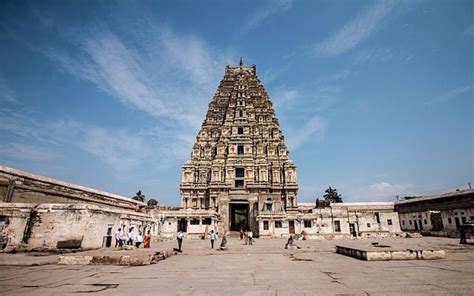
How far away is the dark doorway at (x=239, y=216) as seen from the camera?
39.5 metres

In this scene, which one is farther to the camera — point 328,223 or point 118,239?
point 328,223

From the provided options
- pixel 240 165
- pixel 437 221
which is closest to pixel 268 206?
pixel 240 165

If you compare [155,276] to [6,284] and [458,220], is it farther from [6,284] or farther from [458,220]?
[458,220]

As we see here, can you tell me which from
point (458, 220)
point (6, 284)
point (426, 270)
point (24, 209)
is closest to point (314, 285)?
point (426, 270)

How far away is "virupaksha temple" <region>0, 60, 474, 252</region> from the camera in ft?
49.1

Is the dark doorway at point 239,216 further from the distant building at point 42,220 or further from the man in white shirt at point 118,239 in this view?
the distant building at point 42,220

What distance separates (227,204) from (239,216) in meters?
21.8

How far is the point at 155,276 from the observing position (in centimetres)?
766

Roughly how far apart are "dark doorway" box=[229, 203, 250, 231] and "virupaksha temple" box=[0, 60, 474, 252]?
12.0 inches

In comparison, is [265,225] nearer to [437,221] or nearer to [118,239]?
[118,239]

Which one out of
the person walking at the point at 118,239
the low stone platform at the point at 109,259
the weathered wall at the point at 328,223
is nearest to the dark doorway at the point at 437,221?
the weathered wall at the point at 328,223

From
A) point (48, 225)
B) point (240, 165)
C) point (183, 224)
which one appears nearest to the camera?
point (48, 225)

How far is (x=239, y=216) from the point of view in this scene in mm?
58156

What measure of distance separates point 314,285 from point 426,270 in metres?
4.58
